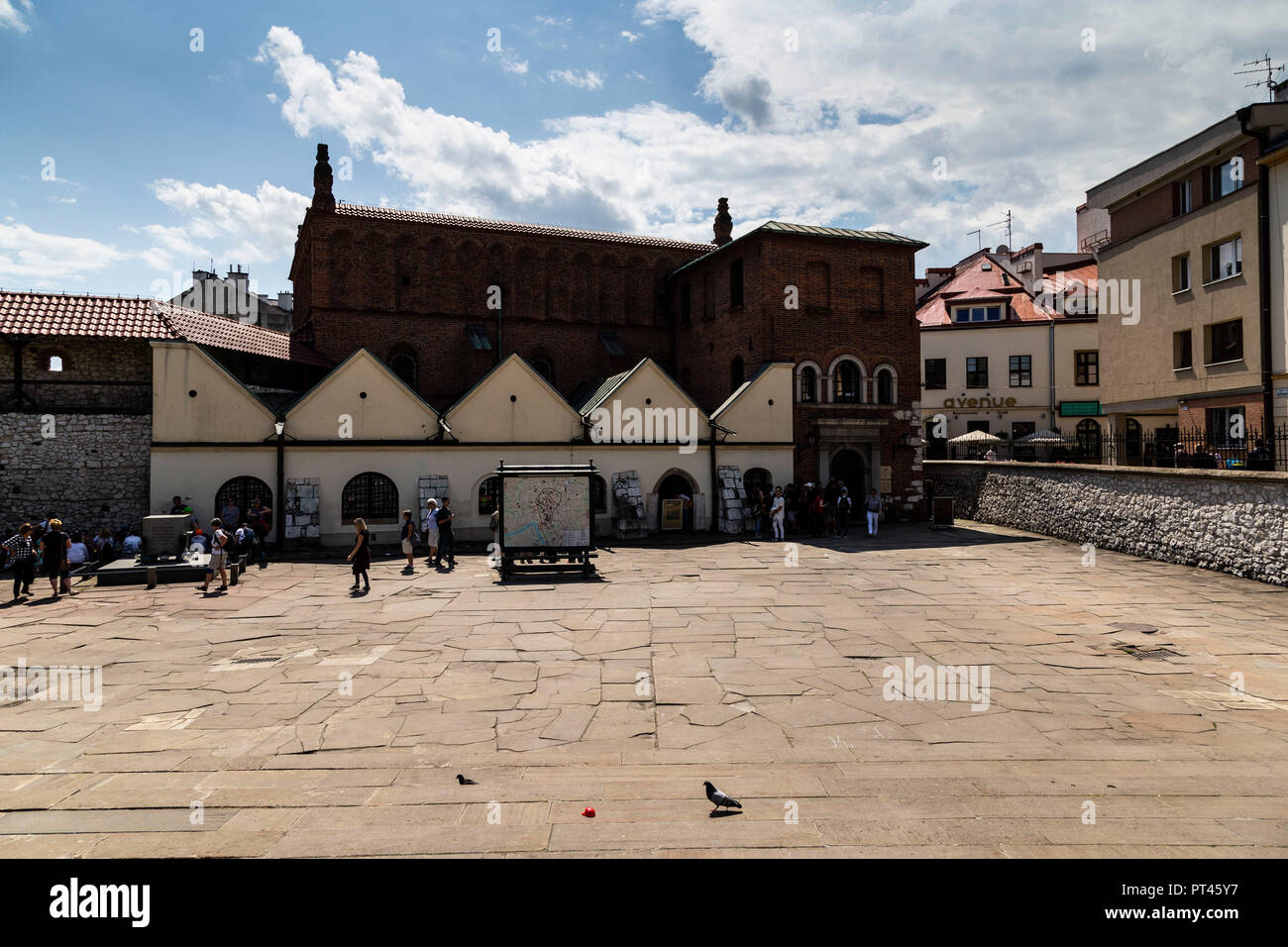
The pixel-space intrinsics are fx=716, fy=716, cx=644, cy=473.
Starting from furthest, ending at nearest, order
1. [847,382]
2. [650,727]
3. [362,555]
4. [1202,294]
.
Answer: [847,382] → [1202,294] → [362,555] → [650,727]

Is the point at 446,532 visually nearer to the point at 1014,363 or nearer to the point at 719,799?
the point at 719,799

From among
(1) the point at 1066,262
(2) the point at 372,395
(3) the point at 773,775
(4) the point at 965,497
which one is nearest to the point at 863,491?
(4) the point at 965,497

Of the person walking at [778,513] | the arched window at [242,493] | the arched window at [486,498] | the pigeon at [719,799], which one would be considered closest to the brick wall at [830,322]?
the person walking at [778,513]

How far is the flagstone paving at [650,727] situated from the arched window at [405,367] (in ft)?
64.3

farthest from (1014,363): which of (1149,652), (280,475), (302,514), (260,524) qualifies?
(260,524)

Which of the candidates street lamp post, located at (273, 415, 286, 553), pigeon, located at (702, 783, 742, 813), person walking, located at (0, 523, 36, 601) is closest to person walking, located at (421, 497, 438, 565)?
street lamp post, located at (273, 415, 286, 553)

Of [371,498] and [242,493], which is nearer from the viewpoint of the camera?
[242,493]

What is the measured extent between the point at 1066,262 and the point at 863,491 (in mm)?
28106

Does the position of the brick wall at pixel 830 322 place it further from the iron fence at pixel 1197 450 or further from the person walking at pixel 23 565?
the person walking at pixel 23 565

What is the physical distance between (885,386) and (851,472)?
3922 mm

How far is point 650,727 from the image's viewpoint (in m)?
7.79

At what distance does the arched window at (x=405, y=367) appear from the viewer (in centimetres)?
3322

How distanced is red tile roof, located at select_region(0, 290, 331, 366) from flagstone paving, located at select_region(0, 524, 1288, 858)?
473 inches
